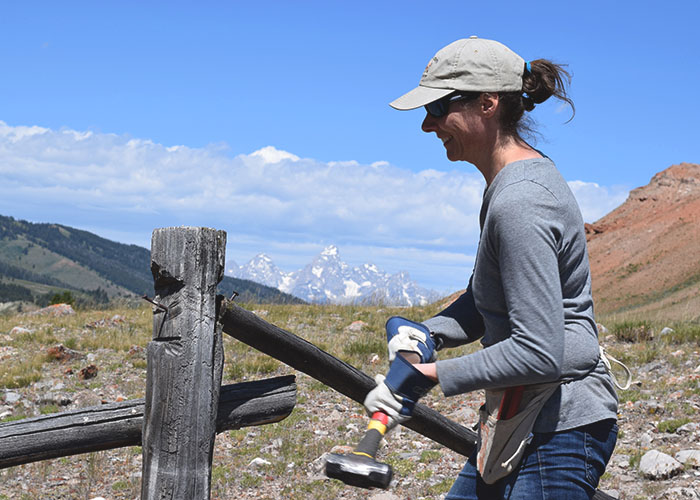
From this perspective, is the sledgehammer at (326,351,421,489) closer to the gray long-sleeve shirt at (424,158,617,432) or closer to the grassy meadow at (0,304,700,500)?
the gray long-sleeve shirt at (424,158,617,432)

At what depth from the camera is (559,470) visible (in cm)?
223

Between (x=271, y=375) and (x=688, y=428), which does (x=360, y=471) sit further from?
(x=271, y=375)

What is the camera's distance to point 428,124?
2312 mm

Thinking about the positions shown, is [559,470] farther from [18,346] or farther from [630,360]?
[18,346]

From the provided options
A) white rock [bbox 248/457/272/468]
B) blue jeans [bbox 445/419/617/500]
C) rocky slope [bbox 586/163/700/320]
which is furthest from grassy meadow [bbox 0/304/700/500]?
rocky slope [bbox 586/163/700/320]

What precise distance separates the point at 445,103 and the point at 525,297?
717 mm

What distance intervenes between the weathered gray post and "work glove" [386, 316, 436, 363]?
43.3 inches

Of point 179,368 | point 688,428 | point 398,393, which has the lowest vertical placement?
point 688,428

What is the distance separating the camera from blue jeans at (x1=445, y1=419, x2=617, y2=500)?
7.30ft

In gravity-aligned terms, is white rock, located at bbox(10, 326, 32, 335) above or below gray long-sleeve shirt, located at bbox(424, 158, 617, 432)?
below

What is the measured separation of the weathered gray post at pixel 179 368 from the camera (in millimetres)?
3090

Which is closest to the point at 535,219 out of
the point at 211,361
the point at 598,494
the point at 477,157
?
the point at 477,157

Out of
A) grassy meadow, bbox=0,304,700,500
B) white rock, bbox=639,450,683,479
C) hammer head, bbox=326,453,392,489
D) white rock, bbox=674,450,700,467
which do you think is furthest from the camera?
grassy meadow, bbox=0,304,700,500

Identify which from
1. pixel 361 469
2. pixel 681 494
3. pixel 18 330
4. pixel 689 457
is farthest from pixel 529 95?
pixel 18 330
